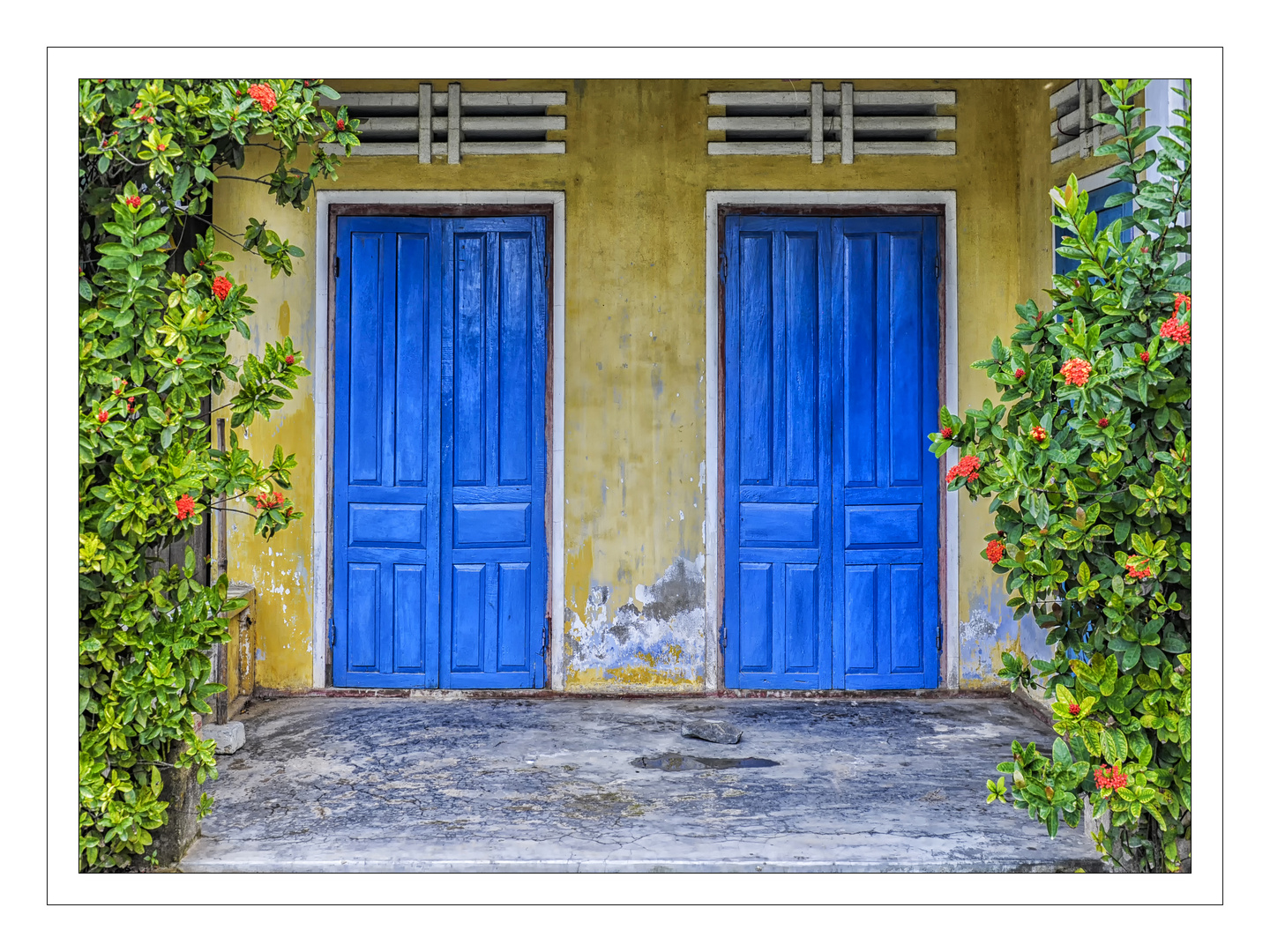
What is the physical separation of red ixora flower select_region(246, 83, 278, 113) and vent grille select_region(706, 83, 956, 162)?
117 inches

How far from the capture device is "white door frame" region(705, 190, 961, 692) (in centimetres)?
558

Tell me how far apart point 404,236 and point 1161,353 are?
3.81 m

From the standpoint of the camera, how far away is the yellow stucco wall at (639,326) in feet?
18.3

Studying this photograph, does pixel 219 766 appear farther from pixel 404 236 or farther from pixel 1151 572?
pixel 1151 572

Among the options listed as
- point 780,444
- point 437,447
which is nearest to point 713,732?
point 780,444

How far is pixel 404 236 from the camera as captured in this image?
5.57 meters

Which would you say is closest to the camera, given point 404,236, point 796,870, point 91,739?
point 91,739

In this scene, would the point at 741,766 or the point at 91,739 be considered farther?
the point at 741,766

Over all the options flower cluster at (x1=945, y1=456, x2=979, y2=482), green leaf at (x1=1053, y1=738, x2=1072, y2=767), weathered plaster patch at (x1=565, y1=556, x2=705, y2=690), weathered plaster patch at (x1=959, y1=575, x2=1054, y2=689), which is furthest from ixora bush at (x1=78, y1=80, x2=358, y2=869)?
weathered plaster patch at (x1=959, y1=575, x2=1054, y2=689)

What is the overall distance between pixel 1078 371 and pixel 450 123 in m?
3.67

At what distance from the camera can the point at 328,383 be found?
5.59 m

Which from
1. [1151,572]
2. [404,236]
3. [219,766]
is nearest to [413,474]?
[404,236]

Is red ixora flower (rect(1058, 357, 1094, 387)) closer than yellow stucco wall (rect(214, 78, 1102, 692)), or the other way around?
red ixora flower (rect(1058, 357, 1094, 387))

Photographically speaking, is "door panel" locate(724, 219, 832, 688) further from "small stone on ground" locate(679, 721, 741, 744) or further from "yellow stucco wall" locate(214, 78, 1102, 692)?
"small stone on ground" locate(679, 721, 741, 744)
